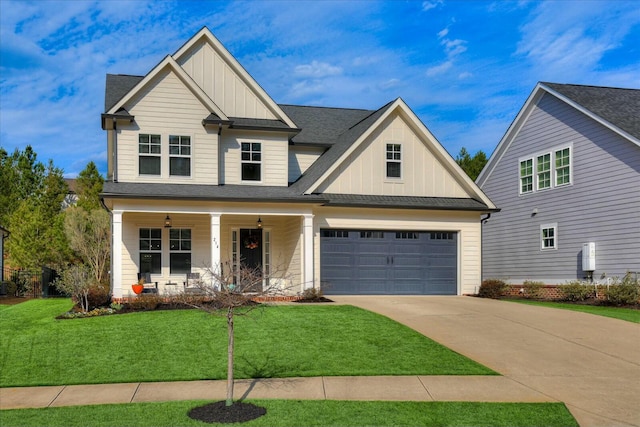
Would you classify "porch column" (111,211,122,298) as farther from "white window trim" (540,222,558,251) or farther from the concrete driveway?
"white window trim" (540,222,558,251)

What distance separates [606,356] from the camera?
1116 centimetres

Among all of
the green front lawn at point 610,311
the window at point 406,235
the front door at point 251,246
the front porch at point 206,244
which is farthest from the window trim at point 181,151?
the green front lawn at point 610,311

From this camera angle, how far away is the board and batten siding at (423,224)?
1994cm

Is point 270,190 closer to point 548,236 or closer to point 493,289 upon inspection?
point 493,289

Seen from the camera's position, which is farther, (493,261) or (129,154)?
(493,261)

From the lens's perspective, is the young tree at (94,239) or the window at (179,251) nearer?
the window at (179,251)

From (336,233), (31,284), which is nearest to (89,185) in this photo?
(31,284)

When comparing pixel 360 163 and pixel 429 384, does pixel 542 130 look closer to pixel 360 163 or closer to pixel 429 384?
pixel 360 163

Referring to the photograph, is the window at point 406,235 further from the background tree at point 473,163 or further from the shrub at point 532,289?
the background tree at point 473,163

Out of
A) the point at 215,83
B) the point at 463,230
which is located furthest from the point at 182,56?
the point at 463,230

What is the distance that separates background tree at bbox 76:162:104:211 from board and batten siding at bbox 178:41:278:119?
50.5 feet

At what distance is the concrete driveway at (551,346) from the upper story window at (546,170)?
7684mm

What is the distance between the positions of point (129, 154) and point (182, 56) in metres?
4.24

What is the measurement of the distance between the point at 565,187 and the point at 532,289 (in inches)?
164
